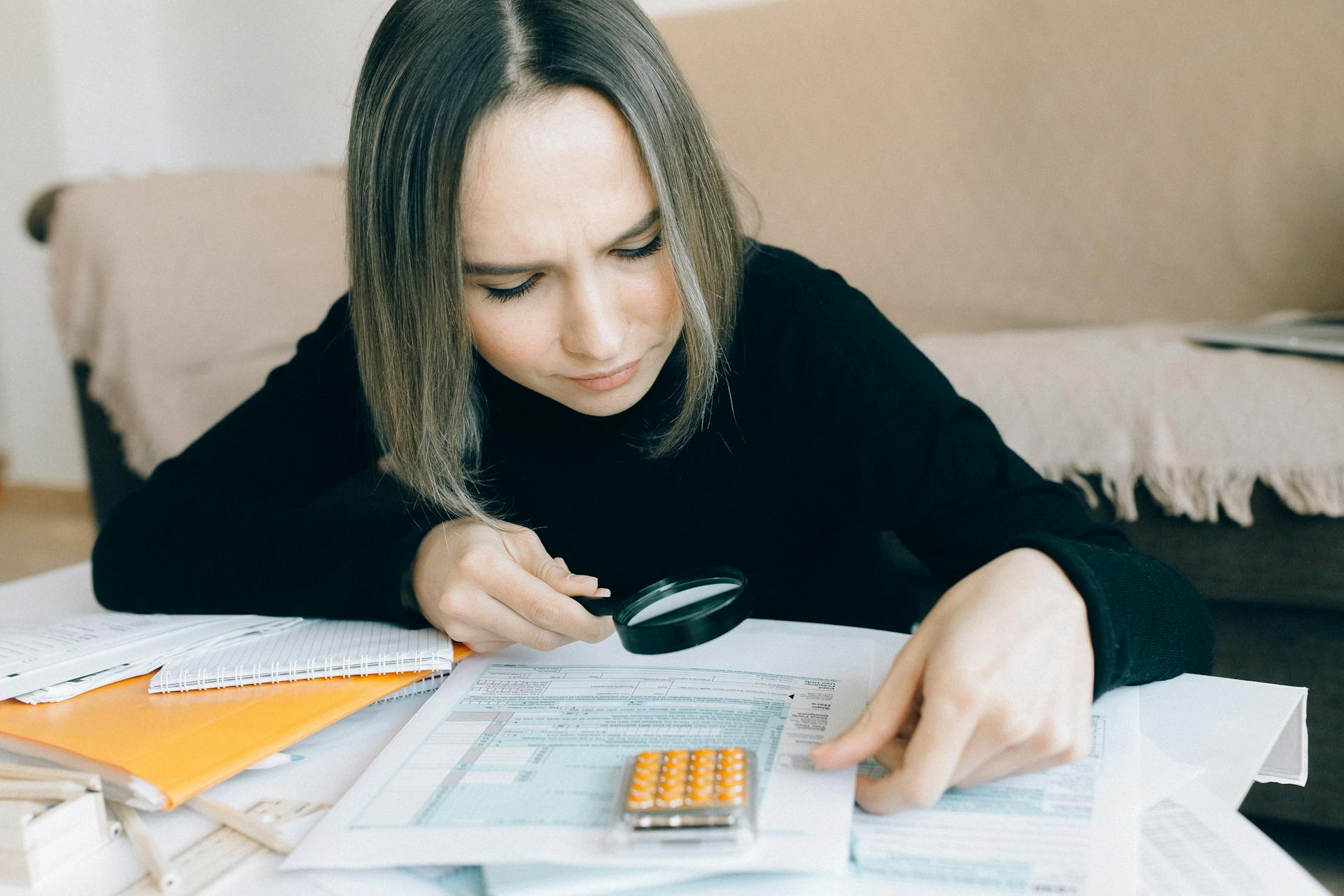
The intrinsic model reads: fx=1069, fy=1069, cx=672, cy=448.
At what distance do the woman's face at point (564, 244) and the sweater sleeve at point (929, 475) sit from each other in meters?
0.17

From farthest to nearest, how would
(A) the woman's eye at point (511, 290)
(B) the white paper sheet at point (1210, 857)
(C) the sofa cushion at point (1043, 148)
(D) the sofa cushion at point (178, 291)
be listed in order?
(D) the sofa cushion at point (178, 291), (C) the sofa cushion at point (1043, 148), (A) the woman's eye at point (511, 290), (B) the white paper sheet at point (1210, 857)

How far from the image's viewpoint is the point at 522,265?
75 centimetres

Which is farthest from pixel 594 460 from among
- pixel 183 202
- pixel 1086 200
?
pixel 183 202

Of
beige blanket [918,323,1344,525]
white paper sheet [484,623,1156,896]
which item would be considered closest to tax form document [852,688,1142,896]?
white paper sheet [484,623,1156,896]

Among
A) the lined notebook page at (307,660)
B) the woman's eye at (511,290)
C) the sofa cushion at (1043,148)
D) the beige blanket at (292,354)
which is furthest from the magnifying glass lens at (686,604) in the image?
the sofa cushion at (1043,148)

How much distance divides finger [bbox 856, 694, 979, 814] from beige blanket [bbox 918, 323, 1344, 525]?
0.90 meters

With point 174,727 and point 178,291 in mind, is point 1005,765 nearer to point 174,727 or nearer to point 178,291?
point 174,727

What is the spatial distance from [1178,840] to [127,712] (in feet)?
1.95

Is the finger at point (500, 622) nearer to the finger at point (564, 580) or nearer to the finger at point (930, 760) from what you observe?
the finger at point (564, 580)

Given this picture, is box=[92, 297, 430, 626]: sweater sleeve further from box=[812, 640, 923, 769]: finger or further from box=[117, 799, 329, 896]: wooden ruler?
box=[812, 640, 923, 769]: finger

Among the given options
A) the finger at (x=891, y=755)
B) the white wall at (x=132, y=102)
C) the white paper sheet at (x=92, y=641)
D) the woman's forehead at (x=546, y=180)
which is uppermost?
the white wall at (x=132, y=102)

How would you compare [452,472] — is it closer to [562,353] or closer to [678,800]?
[562,353]

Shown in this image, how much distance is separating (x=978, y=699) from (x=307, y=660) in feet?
1.46

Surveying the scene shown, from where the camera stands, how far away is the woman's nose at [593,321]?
76cm
